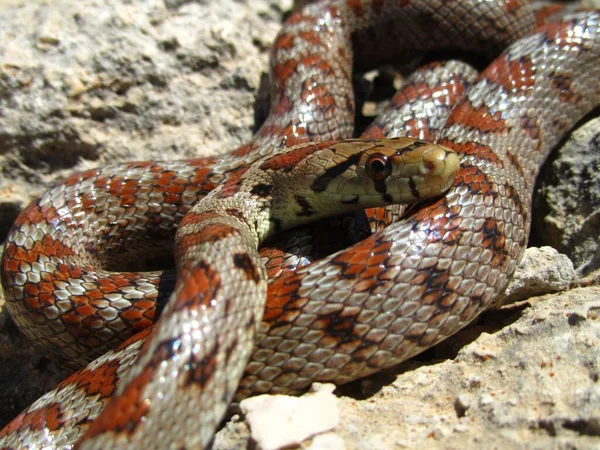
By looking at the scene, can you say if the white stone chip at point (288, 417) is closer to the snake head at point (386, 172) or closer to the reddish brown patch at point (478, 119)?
the snake head at point (386, 172)

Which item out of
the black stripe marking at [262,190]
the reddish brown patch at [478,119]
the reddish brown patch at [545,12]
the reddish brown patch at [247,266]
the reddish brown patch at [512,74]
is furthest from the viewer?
the reddish brown patch at [545,12]

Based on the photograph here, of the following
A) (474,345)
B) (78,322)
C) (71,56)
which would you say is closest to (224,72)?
(71,56)

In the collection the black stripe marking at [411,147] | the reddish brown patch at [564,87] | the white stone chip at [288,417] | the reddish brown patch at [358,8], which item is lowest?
the white stone chip at [288,417]

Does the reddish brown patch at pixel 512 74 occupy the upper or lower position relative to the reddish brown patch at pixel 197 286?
upper

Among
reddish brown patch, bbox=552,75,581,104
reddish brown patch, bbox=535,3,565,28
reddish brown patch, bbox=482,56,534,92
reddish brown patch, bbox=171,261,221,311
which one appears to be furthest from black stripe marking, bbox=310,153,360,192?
reddish brown patch, bbox=535,3,565,28

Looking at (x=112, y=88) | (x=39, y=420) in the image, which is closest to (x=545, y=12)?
(x=112, y=88)

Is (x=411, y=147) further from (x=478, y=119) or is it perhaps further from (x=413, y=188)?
(x=478, y=119)

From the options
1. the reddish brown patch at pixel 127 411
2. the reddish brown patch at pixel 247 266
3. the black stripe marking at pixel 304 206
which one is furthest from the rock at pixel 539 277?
the reddish brown patch at pixel 127 411

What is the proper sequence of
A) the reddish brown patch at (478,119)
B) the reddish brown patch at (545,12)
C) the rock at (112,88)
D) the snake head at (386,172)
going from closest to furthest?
the snake head at (386,172) < the reddish brown patch at (478,119) < the rock at (112,88) < the reddish brown patch at (545,12)
